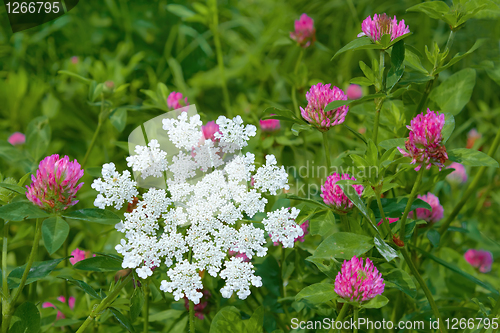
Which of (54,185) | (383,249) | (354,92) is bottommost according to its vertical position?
(383,249)

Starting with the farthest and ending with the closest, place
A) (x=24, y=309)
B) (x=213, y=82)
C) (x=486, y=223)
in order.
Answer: (x=213, y=82) < (x=486, y=223) < (x=24, y=309)

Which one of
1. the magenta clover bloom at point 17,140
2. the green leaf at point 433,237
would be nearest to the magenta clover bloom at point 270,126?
the green leaf at point 433,237

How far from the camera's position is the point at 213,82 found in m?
1.96

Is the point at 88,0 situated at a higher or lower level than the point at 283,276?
higher

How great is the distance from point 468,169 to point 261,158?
92 centimetres

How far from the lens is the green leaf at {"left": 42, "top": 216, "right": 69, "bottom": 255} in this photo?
2.02ft

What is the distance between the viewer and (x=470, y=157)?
696mm

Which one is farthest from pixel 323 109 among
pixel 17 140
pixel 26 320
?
pixel 17 140

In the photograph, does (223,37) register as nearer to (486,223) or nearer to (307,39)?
(307,39)

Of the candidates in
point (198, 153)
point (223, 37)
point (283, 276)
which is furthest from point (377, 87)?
point (223, 37)

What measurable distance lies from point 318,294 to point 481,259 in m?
0.76

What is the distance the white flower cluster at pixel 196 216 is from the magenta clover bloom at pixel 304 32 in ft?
2.15

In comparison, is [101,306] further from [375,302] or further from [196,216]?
[375,302]

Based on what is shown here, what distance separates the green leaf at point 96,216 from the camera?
674mm
